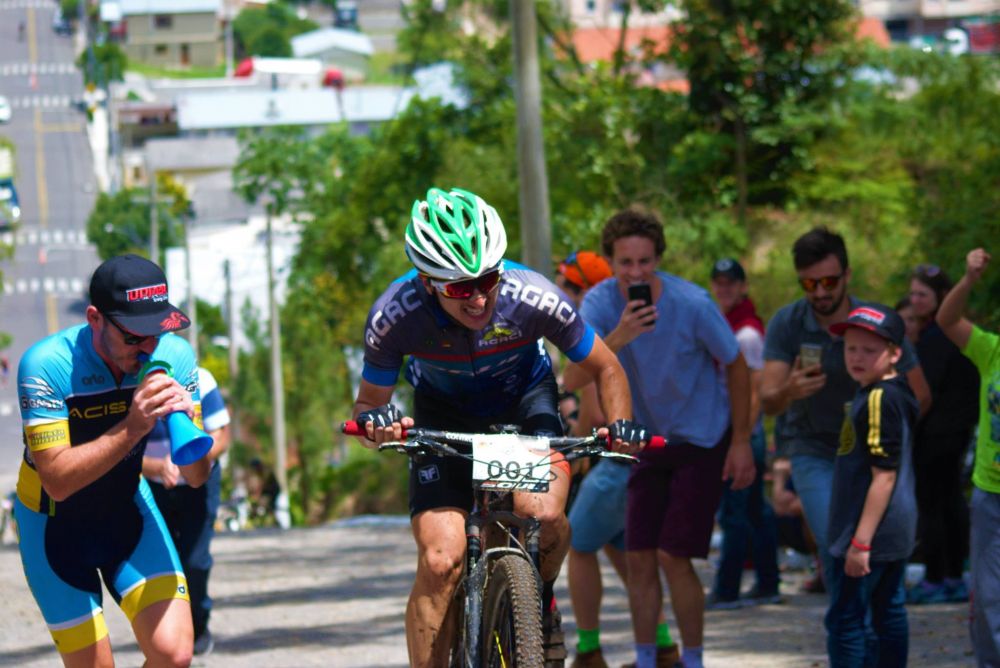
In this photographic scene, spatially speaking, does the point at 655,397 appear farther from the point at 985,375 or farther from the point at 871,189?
the point at 871,189

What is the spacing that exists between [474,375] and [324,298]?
138 feet

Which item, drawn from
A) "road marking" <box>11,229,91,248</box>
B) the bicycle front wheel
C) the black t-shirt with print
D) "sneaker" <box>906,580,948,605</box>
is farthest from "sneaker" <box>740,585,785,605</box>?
"road marking" <box>11,229,91,248</box>

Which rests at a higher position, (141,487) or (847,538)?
(141,487)

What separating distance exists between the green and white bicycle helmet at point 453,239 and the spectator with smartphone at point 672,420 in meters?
1.84

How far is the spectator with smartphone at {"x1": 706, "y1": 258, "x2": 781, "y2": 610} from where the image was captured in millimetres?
10359

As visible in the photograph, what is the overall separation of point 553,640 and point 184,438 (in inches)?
67.2

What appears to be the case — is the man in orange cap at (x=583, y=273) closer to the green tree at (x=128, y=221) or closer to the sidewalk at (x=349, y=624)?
the sidewalk at (x=349, y=624)

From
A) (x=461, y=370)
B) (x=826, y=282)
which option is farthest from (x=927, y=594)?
(x=461, y=370)

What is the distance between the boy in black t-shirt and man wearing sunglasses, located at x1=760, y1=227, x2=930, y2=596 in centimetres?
62

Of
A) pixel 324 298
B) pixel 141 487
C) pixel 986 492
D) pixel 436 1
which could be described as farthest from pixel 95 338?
pixel 324 298

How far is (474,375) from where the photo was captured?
6.47 meters

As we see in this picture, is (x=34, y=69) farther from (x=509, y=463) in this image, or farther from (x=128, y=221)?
A: (x=509, y=463)

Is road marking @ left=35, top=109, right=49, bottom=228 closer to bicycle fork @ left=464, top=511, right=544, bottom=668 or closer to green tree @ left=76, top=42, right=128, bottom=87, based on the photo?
green tree @ left=76, top=42, right=128, bottom=87

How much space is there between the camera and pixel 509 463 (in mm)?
5918
